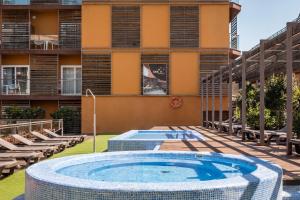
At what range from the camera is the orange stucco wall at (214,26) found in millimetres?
26406

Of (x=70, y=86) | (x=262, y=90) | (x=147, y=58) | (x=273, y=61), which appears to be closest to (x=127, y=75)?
(x=147, y=58)

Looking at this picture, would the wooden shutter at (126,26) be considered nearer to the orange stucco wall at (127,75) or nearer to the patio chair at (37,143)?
the orange stucco wall at (127,75)

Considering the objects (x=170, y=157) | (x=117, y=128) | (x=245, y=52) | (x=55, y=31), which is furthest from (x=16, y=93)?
(x=170, y=157)

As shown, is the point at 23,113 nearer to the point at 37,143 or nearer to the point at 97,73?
the point at 97,73

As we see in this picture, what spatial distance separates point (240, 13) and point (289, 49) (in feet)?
63.7

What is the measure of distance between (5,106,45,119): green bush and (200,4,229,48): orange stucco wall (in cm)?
1057

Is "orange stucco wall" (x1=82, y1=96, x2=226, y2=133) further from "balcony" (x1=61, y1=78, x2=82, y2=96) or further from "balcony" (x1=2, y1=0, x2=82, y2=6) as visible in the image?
"balcony" (x1=2, y1=0, x2=82, y2=6)

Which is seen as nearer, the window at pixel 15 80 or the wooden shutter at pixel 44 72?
the window at pixel 15 80

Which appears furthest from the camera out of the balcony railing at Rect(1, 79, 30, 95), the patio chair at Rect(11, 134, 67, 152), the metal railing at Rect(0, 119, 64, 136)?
the balcony railing at Rect(1, 79, 30, 95)

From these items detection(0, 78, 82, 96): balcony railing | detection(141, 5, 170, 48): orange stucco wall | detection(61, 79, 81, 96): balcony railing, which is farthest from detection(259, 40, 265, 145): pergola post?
detection(61, 79, 81, 96): balcony railing

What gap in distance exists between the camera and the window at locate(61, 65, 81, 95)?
27750 mm

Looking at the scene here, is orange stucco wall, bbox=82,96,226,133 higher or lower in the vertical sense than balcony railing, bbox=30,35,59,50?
lower

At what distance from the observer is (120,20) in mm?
26641

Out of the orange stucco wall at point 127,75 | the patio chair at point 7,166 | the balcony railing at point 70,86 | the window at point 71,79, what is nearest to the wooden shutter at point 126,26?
the orange stucco wall at point 127,75
